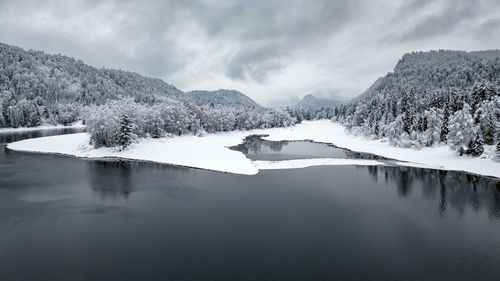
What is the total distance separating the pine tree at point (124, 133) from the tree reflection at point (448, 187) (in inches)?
2185

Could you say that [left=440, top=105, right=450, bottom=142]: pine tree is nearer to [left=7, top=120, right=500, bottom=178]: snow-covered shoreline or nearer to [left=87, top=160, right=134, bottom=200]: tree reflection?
[left=7, top=120, right=500, bottom=178]: snow-covered shoreline

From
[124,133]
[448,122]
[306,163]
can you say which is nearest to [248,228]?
[306,163]

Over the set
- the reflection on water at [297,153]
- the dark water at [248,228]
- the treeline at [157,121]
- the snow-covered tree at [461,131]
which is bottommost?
the dark water at [248,228]

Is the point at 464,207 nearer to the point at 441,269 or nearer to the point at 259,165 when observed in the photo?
the point at 441,269

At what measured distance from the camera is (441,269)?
17.3 metres

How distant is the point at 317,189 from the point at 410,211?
11.1 meters

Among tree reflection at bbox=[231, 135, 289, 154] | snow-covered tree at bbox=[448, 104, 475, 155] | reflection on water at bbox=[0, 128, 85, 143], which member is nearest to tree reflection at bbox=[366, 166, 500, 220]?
snow-covered tree at bbox=[448, 104, 475, 155]

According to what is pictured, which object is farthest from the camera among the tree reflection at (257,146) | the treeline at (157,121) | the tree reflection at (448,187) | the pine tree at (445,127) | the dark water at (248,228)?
the tree reflection at (257,146)

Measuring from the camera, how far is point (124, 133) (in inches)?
2512

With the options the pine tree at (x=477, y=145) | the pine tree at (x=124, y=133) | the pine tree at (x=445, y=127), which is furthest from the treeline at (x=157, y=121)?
the pine tree at (x=445, y=127)

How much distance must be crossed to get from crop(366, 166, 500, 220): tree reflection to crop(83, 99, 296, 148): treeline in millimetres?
59293

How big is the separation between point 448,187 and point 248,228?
31353 millimetres

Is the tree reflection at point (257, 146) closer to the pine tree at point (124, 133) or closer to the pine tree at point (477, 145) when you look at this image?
the pine tree at point (124, 133)

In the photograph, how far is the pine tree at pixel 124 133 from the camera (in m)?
63.7
